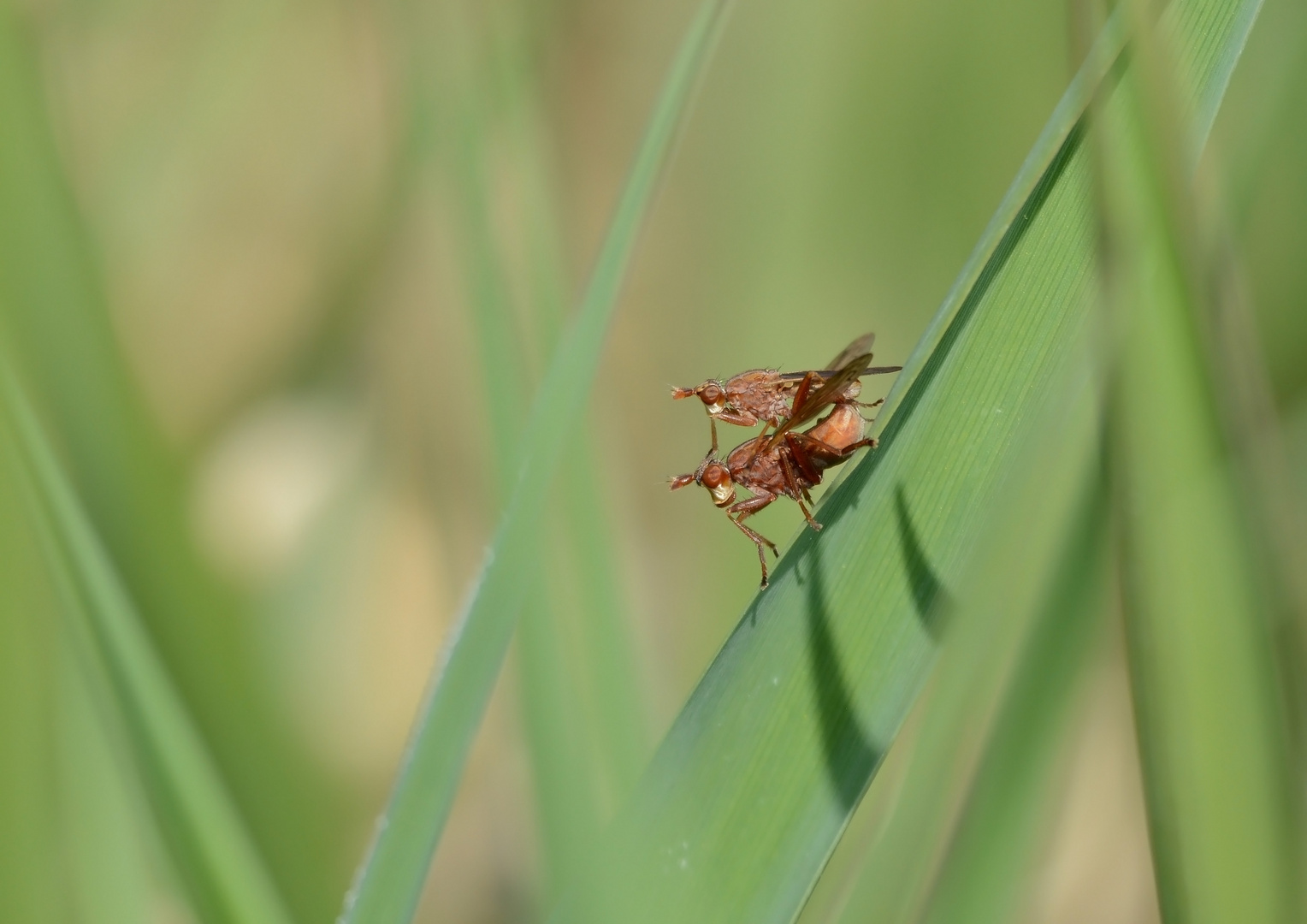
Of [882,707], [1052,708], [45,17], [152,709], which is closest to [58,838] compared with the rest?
[152,709]

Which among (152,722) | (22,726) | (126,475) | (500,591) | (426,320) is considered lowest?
(22,726)

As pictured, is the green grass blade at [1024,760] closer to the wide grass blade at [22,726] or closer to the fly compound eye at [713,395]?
the fly compound eye at [713,395]

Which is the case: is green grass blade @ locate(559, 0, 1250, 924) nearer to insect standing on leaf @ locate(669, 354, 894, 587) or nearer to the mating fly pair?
insect standing on leaf @ locate(669, 354, 894, 587)

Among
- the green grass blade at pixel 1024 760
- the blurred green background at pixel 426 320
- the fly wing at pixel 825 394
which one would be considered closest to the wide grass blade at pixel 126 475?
the blurred green background at pixel 426 320

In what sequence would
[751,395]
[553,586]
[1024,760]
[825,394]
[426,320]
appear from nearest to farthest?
[1024,760], [825,394], [553,586], [751,395], [426,320]

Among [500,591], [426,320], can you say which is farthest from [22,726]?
[426,320]

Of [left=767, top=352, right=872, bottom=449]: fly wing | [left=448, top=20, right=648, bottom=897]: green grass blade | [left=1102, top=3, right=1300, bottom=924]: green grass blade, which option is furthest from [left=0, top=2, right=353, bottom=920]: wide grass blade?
[left=1102, top=3, right=1300, bottom=924]: green grass blade

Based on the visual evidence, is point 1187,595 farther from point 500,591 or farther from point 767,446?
point 767,446
